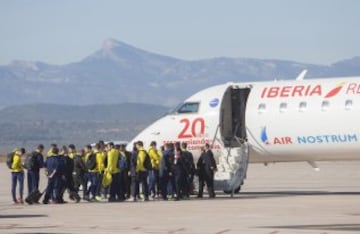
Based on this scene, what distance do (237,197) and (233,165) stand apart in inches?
50.8

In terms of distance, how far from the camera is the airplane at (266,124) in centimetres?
3784

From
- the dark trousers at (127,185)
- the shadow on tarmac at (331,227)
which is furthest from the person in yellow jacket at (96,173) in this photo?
the shadow on tarmac at (331,227)

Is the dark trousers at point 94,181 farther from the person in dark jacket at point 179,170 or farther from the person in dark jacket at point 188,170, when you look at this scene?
the person in dark jacket at point 188,170

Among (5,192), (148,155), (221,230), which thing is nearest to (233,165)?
(148,155)

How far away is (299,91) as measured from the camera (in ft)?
128

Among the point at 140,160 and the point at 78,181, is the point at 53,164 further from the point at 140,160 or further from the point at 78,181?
the point at 140,160

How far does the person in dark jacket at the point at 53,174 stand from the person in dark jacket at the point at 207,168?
15.1ft

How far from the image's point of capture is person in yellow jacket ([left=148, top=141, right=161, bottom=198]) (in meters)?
37.7

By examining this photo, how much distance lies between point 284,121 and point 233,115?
2710 mm

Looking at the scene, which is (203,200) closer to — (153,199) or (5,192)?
(153,199)

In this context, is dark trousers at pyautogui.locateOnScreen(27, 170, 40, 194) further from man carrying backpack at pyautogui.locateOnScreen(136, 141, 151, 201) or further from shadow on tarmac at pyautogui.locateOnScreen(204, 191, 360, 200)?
shadow on tarmac at pyautogui.locateOnScreen(204, 191, 360, 200)

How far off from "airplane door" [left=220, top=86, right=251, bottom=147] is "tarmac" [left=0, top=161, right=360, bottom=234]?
1990 mm

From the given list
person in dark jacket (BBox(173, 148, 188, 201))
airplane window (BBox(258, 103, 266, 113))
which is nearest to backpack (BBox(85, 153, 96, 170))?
person in dark jacket (BBox(173, 148, 188, 201))

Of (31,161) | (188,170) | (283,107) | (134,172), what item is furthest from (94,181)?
(283,107)
